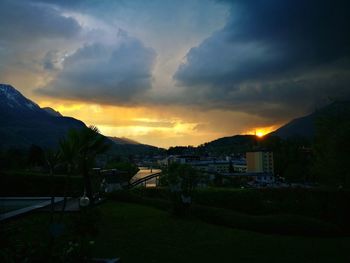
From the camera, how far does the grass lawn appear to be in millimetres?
11016

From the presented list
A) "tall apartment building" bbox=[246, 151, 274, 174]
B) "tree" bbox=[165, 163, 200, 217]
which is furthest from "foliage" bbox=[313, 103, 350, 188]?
"tall apartment building" bbox=[246, 151, 274, 174]

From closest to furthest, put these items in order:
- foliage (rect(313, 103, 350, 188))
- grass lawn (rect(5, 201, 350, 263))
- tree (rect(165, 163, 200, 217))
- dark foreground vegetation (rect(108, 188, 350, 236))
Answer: grass lawn (rect(5, 201, 350, 263)), dark foreground vegetation (rect(108, 188, 350, 236)), tree (rect(165, 163, 200, 217)), foliage (rect(313, 103, 350, 188))

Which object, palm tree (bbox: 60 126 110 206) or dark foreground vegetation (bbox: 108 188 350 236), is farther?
palm tree (bbox: 60 126 110 206)

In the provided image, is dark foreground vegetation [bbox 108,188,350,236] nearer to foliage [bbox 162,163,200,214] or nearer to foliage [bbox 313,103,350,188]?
foliage [bbox 162,163,200,214]

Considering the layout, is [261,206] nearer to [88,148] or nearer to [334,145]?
[88,148]

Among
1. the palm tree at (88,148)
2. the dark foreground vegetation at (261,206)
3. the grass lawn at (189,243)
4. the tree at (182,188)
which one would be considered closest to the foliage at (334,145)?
the dark foreground vegetation at (261,206)

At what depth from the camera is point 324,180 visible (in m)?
40.0

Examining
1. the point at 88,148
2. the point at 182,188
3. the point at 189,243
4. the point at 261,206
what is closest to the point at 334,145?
the point at 261,206

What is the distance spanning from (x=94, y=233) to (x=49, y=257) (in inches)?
203

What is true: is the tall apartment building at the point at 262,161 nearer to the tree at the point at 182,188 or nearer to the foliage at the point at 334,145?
the foliage at the point at 334,145

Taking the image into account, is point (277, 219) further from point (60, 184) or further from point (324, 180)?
point (324, 180)

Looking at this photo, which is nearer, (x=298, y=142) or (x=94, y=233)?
(x=94, y=233)

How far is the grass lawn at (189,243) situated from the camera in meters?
11.0

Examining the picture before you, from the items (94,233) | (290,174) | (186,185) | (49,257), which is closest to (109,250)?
(94,233)
